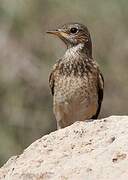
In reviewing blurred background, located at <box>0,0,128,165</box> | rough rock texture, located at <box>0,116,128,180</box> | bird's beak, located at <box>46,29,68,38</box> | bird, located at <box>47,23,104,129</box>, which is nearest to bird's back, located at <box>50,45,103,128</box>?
bird, located at <box>47,23,104,129</box>

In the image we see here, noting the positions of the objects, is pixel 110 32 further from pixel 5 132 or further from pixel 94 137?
pixel 94 137

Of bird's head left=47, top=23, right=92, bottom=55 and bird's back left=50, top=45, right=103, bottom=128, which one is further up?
bird's head left=47, top=23, right=92, bottom=55

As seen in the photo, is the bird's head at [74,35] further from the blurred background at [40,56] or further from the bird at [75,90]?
the blurred background at [40,56]

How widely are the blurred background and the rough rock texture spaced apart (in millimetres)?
8234

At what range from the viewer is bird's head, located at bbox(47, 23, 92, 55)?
10367 millimetres

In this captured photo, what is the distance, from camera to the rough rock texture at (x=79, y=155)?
6457mm

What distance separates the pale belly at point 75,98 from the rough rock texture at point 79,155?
256 centimetres

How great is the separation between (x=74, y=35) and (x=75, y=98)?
2.86 ft

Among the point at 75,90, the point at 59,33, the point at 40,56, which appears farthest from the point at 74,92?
the point at 40,56

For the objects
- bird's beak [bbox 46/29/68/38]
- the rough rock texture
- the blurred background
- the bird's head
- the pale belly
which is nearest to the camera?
the rough rock texture

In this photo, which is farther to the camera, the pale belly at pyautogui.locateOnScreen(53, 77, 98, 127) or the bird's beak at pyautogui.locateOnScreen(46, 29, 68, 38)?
the bird's beak at pyautogui.locateOnScreen(46, 29, 68, 38)

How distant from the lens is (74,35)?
10500 mm

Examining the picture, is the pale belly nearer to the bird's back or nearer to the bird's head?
the bird's back

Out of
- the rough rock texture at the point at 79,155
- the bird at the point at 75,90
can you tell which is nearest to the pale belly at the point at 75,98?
the bird at the point at 75,90
